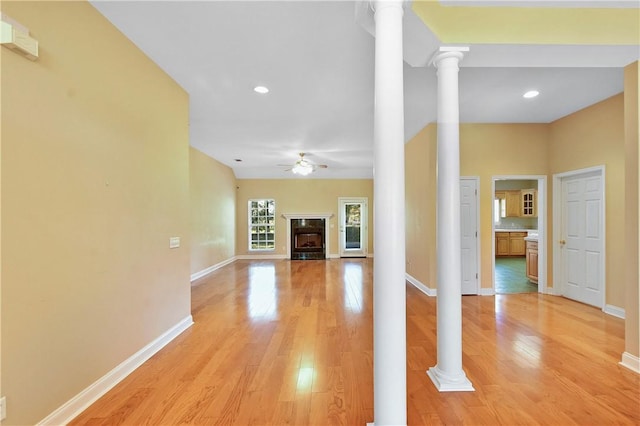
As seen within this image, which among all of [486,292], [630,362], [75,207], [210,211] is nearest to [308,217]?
[210,211]

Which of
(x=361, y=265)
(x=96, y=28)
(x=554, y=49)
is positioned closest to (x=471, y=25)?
(x=554, y=49)

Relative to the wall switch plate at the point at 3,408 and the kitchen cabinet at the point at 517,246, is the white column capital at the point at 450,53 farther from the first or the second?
the kitchen cabinet at the point at 517,246

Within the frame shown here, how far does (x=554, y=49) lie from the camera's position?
2098mm

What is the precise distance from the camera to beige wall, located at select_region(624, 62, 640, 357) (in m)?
2.26

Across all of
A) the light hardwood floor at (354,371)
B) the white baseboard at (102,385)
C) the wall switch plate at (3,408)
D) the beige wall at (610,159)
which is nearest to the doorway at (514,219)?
the beige wall at (610,159)

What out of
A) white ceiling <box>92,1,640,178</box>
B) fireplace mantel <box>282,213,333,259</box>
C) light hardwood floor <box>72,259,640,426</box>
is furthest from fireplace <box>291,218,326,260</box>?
light hardwood floor <box>72,259,640,426</box>

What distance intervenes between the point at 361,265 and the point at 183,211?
5399 mm

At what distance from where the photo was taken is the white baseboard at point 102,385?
1696 millimetres

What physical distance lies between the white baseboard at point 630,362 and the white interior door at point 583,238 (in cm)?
185

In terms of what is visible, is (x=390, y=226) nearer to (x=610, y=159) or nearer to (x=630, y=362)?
(x=630, y=362)

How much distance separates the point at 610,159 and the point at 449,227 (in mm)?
3302

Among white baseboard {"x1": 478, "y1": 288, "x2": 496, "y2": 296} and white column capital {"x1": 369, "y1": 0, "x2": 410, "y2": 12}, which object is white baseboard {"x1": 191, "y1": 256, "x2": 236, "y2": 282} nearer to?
white baseboard {"x1": 478, "y1": 288, "x2": 496, "y2": 296}

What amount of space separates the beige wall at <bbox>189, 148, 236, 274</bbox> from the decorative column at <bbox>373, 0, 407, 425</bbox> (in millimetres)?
5184

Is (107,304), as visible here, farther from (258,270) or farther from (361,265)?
(361,265)
